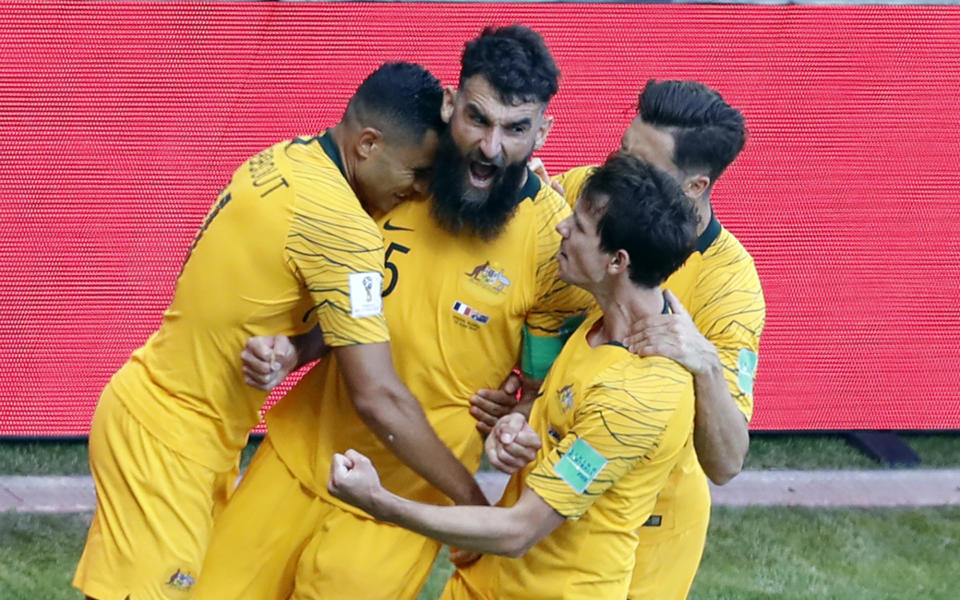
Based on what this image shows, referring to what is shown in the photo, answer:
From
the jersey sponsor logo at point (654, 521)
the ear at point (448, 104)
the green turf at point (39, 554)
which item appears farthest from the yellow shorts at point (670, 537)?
the green turf at point (39, 554)

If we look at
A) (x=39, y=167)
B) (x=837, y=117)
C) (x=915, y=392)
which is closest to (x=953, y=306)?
→ (x=915, y=392)

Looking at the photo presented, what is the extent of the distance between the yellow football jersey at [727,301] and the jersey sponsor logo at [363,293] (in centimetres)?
68

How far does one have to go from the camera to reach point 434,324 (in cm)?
416

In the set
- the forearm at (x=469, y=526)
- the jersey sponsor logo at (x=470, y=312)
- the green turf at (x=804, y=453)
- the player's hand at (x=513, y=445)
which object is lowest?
the green turf at (x=804, y=453)

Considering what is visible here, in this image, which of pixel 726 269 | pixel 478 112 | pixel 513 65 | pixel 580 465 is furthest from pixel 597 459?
pixel 513 65

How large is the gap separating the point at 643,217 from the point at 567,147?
3433 mm

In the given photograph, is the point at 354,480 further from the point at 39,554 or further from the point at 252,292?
the point at 39,554

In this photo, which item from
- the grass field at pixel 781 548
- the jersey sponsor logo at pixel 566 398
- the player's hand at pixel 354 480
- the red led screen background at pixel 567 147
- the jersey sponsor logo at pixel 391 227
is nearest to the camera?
the player's hand at pixel 354 480

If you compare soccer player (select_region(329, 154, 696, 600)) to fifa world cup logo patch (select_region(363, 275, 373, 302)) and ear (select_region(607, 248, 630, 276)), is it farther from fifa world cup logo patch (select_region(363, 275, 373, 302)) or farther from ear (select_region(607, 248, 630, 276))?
fifa world cup logo patch (select_region(363, 275, 373, 302))

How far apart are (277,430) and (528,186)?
109cm

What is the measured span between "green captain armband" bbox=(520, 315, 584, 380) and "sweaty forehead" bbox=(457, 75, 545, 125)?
2.06 feet

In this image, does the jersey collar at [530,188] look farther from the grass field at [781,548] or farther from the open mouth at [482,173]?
the grass field at [781,548]

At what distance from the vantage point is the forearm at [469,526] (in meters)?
3.57

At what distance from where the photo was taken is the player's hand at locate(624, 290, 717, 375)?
11.8 ft
